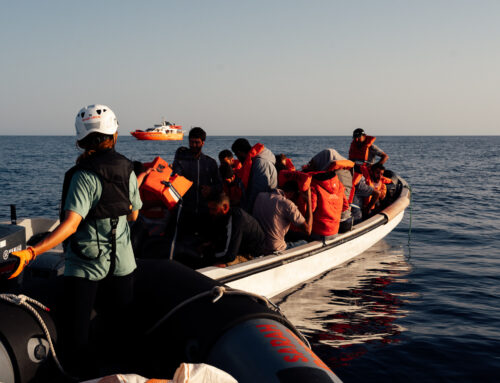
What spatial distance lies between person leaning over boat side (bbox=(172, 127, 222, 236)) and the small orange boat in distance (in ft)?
279

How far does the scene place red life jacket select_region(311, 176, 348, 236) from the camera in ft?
21.4

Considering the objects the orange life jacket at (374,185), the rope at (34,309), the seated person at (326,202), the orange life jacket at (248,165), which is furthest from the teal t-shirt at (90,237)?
the orange life jacket at (374,185)

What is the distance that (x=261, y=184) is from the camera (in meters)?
6.18

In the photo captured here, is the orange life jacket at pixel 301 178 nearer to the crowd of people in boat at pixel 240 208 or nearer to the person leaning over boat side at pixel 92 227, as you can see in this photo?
the crowd of people in boat at pixel 240 208

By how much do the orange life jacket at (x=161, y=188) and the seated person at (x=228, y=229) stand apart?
1.44 feet

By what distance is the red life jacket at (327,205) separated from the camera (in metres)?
6.51

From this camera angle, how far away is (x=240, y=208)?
5.14 metres

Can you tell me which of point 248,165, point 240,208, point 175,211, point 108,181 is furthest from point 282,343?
point 248,165

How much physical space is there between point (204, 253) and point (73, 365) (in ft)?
9.56

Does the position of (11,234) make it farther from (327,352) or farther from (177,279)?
(327,352)

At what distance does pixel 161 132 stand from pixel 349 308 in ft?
283

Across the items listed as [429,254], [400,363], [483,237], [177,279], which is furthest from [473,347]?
[483,237]

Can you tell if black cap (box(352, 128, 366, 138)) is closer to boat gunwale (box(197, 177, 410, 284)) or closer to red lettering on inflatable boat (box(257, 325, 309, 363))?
boat gunwale (box(197, 177, 410, 284))

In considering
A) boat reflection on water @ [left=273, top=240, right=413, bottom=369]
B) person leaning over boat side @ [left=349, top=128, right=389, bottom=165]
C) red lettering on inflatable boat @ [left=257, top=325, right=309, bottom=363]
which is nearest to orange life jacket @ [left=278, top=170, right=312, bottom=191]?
boat reflection on water @ [left=273, top=240, right=413, bottom=369]
